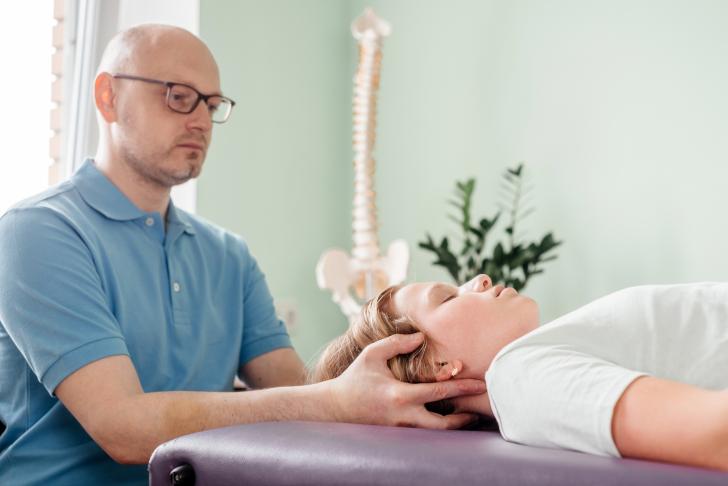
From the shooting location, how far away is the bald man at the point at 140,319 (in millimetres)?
1476

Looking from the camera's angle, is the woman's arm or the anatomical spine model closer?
the woman's arm

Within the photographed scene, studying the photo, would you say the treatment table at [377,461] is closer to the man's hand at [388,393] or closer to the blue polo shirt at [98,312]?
the man's hand at [388,393]

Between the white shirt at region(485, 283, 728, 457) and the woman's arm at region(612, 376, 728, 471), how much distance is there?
0.02 metres

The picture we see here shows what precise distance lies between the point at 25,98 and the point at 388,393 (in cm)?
205

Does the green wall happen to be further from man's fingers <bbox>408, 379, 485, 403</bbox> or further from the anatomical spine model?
man's fingers <bbox>408, 379, 485, 403</bbox>

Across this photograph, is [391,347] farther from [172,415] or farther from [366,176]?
[366,176]

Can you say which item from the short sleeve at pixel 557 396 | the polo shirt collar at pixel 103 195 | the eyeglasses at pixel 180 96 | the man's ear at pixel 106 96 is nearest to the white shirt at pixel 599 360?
the short sleeve at pixel 557 396

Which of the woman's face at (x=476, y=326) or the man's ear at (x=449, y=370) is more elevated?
the woman's face at (x=476, y=326)

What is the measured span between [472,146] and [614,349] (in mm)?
2414

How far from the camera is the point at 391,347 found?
4.56ft

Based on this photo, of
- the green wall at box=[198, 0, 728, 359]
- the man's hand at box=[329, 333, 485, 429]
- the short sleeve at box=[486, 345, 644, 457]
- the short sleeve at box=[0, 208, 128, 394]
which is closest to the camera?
the short sleeve at box=[486, 345, 644, 457]

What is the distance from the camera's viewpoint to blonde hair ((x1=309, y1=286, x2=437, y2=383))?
1.42 m

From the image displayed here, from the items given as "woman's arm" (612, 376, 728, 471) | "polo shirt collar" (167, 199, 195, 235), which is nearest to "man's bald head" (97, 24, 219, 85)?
"polo shirt collar" (167, 199, 195, 235)

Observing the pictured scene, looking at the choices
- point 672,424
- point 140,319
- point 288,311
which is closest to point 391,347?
point 672,424
